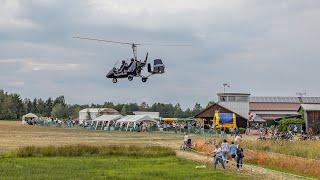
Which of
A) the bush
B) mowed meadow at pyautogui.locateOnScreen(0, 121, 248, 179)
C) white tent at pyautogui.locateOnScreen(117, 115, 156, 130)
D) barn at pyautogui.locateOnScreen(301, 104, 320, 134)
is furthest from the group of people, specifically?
white tent at pyautogui.locateOnScreen(117, 115, 156, 130)

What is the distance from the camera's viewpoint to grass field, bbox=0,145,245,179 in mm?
30344

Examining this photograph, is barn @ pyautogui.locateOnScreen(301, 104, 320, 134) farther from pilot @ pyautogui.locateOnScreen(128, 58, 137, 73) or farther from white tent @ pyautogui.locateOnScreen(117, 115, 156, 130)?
pilot @ pyautogui.locateOnScreen(128, 58, 137, 73)

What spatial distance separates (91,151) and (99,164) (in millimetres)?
8088

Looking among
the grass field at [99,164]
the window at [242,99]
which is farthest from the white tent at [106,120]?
the grass field at [99,164]

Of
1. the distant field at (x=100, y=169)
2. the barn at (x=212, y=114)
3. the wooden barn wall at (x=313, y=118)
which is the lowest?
the distant field at (x=100, y=169)

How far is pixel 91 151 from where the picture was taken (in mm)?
45031

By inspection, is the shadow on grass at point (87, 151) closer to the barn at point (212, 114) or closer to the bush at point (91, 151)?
the bush at point (91, 151)

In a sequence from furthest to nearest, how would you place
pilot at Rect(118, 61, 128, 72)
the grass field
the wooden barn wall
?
the wooden barn wall < pilot at Rect(118, 61, 128, 72) < the grass field

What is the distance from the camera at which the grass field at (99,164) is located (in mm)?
30344

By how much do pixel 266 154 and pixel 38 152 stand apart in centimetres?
1585

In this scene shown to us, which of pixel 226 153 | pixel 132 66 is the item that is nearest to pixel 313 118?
pixel 132 66

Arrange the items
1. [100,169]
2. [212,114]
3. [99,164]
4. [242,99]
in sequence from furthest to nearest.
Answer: [242,99] < [212,114] < [99,164] < [100,169]

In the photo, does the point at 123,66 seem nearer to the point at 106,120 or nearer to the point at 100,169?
the point at 100,169

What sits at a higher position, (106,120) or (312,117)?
(106,120)
